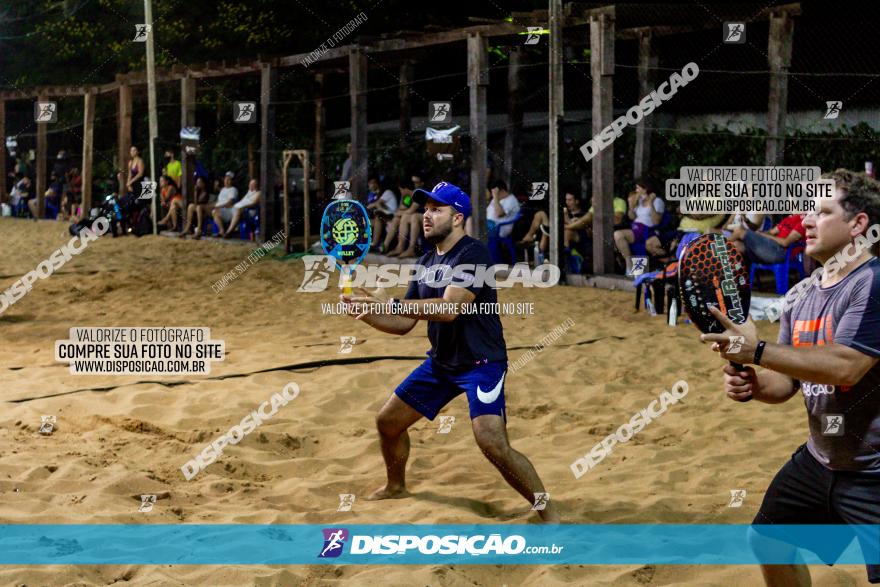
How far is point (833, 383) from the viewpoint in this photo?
3307mm

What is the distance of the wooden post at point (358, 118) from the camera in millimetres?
16953

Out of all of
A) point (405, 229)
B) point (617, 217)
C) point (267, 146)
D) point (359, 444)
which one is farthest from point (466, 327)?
point (267, 146)

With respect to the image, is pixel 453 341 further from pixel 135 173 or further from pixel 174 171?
pixel 174 171

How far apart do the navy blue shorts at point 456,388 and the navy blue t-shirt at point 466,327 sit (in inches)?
2.1

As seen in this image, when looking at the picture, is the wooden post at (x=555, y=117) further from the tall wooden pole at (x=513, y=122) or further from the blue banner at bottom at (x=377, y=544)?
the blue banner at bottom at (x=377, y=544)

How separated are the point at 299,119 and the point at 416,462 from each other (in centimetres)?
2273

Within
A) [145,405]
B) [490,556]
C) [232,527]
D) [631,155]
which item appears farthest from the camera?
[631,155]

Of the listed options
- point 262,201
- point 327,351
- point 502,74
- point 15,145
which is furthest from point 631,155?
point 15,145

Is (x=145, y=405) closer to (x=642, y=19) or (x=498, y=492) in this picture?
(x=498, y=492)

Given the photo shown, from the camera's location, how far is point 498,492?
5.92 m

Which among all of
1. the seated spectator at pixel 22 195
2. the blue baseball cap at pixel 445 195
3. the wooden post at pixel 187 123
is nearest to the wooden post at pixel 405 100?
the wooden post at pixel 187 123

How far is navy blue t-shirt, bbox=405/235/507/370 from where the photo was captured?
17.7 feet

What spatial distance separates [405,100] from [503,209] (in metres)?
5.90

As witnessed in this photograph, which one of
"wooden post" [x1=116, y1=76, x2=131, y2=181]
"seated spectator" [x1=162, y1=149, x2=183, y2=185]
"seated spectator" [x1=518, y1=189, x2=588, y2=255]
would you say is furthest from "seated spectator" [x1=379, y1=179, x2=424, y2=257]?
"wooden post" [x1=116, y1=76, x2=131, y2=181]
